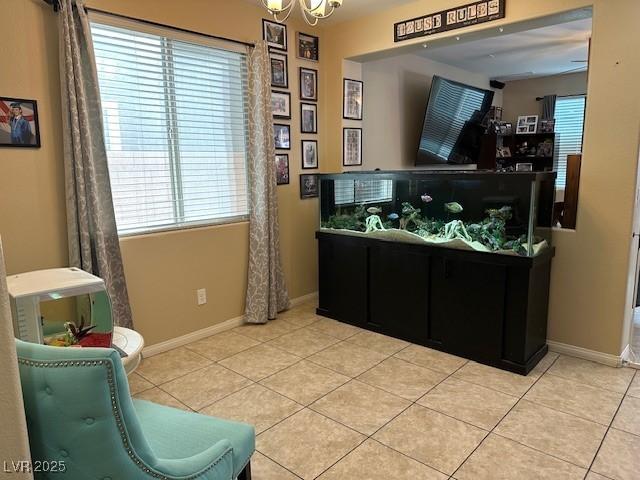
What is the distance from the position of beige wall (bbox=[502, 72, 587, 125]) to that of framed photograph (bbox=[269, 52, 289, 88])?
4673 mm

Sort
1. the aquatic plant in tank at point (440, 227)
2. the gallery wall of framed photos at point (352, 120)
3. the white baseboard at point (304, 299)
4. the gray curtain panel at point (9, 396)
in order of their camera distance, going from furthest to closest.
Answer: the white baseboard at point (304, 299), the gallery wall of framed photos at point (352, 120), the aquatic plant in tank at point (440, 227), the gray curtain panel at point (9, 396)

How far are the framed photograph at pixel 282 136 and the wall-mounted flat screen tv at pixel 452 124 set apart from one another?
1847mm

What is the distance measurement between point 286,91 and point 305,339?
2.17m

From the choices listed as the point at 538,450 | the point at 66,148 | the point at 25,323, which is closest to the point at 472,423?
the point at 538,450

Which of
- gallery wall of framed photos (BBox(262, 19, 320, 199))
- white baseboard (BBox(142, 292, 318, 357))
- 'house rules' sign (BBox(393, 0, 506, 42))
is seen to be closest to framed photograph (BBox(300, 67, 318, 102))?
gallery wall of framed photos (BBox(262, 19, 320, 199))

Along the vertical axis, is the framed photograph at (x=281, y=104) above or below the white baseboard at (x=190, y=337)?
above

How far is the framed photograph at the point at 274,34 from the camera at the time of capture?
3.70 meters

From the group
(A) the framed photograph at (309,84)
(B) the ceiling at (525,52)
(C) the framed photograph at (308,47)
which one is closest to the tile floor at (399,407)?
(A) the framed photograph at (309,84)

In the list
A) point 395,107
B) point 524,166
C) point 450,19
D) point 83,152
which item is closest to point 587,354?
point 450,19

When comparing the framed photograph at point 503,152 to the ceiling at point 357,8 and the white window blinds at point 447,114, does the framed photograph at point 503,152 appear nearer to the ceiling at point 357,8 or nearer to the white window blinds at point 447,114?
the white window blinds at point 447,114

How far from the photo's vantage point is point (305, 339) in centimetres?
352

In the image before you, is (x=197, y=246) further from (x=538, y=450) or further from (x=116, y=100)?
(x=538, y=450)

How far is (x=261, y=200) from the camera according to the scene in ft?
12.2

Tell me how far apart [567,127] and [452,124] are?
234 cm
